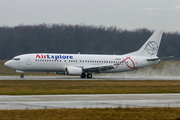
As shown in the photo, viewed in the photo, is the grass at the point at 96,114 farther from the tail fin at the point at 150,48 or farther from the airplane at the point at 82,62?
the tail fin at the point at 150,48

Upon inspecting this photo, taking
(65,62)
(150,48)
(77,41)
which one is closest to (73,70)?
(65,62)

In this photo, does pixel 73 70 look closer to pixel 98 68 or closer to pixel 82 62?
pixel 82 62

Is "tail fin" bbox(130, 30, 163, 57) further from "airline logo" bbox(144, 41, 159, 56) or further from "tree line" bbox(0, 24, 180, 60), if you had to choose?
"tree line" bbox(0, 24, 180, 60)

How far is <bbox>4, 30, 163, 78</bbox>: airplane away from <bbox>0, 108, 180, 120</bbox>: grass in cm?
3454

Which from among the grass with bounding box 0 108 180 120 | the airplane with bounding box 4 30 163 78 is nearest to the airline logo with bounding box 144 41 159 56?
the airplane with bounding box 4 30 163 78

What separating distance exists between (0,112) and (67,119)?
146 inches

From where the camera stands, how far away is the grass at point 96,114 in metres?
16.2

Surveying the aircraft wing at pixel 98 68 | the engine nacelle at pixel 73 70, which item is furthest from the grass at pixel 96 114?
the aircraft wing at pixel 98 68

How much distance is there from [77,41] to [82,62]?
4722 cm

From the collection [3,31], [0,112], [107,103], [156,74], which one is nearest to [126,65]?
[156,74]

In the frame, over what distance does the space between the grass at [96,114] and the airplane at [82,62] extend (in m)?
34.5

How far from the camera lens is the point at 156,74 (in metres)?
71.6

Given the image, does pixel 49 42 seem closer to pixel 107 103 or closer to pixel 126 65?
pixel 126 65

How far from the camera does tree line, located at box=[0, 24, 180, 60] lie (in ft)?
306
